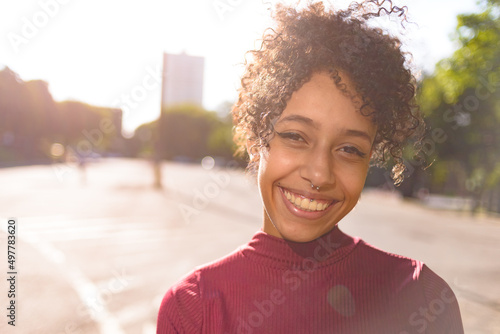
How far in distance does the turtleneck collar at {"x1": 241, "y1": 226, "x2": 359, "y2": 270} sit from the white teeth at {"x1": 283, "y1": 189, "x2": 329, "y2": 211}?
0.16m

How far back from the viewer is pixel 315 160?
1.46m

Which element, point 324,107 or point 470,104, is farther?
point 470,104

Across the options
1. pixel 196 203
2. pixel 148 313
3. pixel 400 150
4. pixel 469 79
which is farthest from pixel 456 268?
pixel 196 203

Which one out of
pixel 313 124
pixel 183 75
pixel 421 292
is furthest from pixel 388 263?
pixel 183 75

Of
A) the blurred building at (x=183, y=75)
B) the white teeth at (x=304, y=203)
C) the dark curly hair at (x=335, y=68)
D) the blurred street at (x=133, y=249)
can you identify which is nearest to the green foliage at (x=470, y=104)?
the dark curly hair at (x=335, y=68)

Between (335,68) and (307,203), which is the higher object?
(335,68)

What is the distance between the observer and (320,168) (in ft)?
4.76

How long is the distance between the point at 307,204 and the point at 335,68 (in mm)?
461

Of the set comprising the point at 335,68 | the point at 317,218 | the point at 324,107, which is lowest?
the point at 317,218

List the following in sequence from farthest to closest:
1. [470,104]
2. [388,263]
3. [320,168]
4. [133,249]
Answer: [470,104], [133,249], [388,263], [320,168]

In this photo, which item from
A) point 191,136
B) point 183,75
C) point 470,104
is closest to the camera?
point 470,104

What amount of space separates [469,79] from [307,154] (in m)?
5.53

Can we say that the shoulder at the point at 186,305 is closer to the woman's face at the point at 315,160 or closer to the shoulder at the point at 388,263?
the woman's face at the point at 315,160

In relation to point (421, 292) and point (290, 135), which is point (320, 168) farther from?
point (421, 292)
